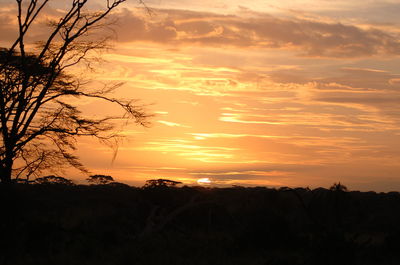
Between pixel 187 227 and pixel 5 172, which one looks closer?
pixel 5 172

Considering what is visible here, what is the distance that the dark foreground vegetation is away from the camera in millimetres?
13688

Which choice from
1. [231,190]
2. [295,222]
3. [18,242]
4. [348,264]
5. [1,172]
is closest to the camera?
[348,264]

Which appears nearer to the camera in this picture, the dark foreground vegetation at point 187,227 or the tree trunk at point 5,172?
the dark foreground vegetation at point 187,227

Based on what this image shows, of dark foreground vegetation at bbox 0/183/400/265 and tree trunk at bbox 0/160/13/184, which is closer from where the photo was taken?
dark foreground vegetation at bbox 0/183/400/265

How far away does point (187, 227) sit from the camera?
20.5m

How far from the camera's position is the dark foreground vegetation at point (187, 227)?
13.7 m

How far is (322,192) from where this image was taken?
88.7 ft

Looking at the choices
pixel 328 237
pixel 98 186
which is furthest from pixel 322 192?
pixel 328 237

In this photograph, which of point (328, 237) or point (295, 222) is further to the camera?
point (295, 222)

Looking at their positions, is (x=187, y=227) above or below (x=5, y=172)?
below

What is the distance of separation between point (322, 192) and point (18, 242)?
1610 cm

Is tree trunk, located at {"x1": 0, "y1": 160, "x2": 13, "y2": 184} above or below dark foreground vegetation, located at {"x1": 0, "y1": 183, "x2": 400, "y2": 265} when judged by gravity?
above

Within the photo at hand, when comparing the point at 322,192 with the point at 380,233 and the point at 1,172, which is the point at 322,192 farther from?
the point at 1,172

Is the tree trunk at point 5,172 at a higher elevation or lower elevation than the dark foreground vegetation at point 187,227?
higher
